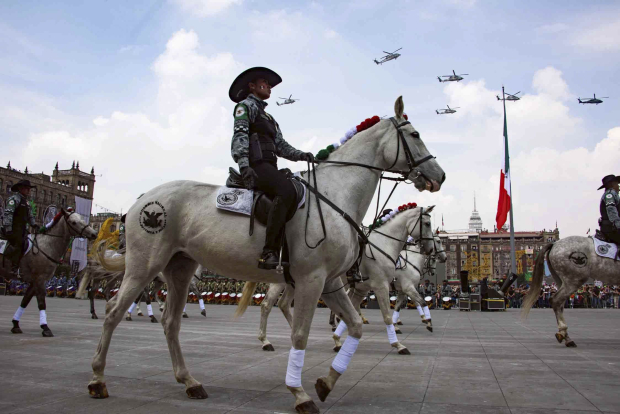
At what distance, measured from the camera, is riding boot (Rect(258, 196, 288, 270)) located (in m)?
4.59

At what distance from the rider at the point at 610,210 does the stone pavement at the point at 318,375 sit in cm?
231

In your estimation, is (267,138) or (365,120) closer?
(267,138)

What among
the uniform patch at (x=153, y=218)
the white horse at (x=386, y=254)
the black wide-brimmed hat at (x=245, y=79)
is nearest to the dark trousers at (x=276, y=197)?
the black wide-brimmed hat at (x=245, y=79)

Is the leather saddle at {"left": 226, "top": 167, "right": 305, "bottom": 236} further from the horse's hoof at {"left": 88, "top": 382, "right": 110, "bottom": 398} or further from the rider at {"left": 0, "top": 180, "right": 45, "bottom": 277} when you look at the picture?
the rider at {"left": 0, "top": 180, "right": 45, "bottom": 277}

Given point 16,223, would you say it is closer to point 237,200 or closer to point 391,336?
point 237,200

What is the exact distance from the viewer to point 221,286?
31.8 metres

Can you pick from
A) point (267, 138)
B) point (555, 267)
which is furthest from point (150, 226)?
point (555, 267)

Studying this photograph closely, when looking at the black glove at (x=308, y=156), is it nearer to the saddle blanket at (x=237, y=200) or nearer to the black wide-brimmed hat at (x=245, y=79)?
the saddle blanket at (x=237, y=200)

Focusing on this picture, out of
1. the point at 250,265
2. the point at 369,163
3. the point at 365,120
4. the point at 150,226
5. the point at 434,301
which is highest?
the point at 365,120

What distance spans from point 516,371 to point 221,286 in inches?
1062

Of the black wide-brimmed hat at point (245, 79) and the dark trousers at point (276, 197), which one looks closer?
the dark trousers at point (276, 197)

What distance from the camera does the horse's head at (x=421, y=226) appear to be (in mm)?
11672

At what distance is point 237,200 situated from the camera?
16.4 feet

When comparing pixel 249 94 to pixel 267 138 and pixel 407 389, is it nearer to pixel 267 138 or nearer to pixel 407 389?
pixel 267 138
